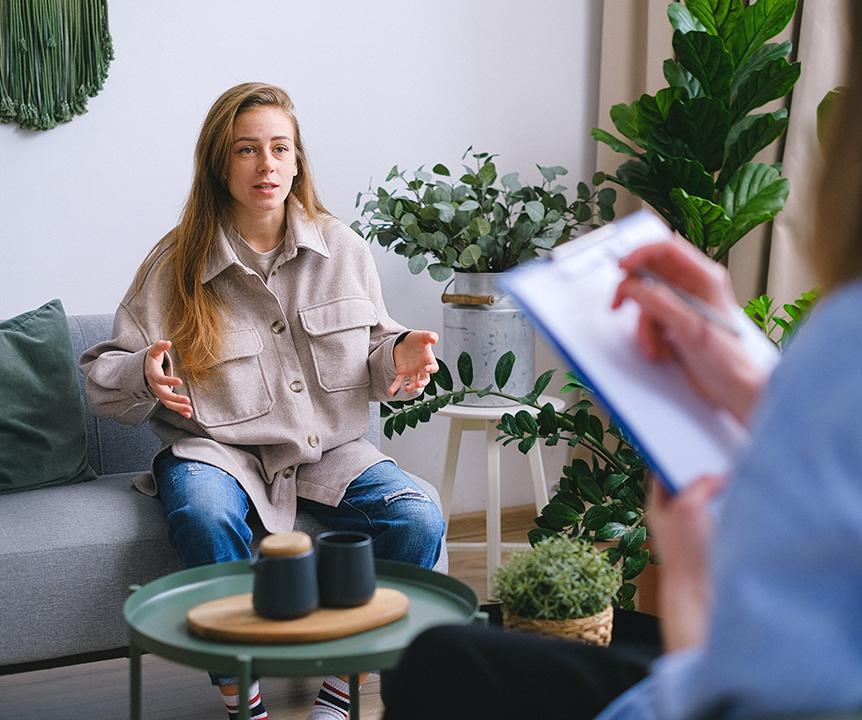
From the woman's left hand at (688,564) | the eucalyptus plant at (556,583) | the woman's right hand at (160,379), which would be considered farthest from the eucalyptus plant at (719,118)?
the woman's left hand at (688,564)

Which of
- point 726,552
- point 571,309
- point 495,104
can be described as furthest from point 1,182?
point 726,552

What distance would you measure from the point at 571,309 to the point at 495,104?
8.32 ft

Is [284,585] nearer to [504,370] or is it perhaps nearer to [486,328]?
[504,370]

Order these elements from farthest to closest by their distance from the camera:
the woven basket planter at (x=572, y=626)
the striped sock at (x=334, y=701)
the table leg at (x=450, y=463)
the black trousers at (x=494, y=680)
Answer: the table leg at (x=450, y=463) < the striped sock at (x=334, y=701) < the woven basket planter at (x=572, y=626) < the black trousers at (x=494, y=680)

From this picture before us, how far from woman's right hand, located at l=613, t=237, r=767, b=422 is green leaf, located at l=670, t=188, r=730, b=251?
4.97 feet

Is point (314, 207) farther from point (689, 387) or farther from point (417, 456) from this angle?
point (689, 387)

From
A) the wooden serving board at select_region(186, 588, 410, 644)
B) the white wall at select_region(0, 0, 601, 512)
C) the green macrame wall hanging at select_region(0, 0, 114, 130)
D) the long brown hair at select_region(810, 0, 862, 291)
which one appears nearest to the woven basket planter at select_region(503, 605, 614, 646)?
the wooden serving board at select_region(186, 588, 410, 644)

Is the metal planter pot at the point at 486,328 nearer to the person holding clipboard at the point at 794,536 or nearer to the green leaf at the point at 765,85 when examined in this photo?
the green leaf at the point at 765,85

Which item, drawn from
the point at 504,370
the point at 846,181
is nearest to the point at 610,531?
the point at 504,370

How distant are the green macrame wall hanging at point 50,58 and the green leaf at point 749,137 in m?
1.46

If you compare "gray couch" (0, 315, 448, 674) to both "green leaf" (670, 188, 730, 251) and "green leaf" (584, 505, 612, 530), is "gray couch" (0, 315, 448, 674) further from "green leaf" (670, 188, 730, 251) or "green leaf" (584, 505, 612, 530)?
"green leaf" (670, 188, 730, 251)

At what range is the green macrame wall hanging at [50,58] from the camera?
2615 millimetres

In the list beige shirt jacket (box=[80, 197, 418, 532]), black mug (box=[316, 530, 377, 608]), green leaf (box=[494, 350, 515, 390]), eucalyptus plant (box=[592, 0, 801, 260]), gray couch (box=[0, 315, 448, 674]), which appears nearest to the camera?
black mug (box=[316, 530, 377, 608])

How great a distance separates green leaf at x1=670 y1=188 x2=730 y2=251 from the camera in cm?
237
